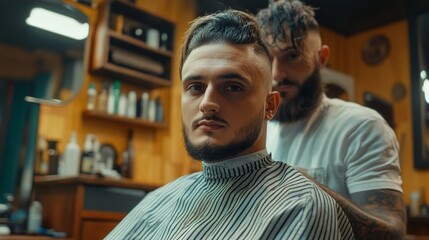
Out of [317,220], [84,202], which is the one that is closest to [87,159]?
[84,202]

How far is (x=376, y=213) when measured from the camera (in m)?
1.38

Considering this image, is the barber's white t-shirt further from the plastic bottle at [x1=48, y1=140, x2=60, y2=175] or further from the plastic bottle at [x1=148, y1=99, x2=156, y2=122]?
the plastic bottle at [x1=148, y1=99, x2=156, y2=122]

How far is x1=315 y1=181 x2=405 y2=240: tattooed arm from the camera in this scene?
1.23 meters

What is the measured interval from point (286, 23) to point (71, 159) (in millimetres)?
2149

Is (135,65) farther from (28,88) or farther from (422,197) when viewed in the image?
(422,197)

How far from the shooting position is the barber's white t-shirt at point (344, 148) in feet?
4.88

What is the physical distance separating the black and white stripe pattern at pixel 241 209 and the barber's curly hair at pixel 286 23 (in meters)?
0.58

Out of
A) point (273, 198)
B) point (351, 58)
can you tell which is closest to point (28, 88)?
point (273, 198)

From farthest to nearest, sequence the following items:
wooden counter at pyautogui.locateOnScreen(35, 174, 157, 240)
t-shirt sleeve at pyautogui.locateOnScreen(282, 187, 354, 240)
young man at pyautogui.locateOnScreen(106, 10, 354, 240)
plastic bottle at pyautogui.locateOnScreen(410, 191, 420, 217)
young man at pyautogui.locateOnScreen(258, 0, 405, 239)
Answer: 1. plastic bottle at pyautogui.locateOnScreen(410, 191, 420, 217)
2. wooden counter at pyautogui.locateOnScreen(35, 174, 157, 240)
3. young man at pyautogui.locateOnScreen(258, 0, 405, 239)
4. young man at pyautogui.locateOnScreen(106, 10, 354, 240)
5. t-shirt sleeve at pyautogui.locateOnScreen(282, 187, 354, 240)

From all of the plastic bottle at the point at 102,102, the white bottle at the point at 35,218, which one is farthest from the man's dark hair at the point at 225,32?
the plastic bottle at the point at 102,102

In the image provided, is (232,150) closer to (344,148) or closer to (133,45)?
(344,148)

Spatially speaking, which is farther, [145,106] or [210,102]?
[145,106]

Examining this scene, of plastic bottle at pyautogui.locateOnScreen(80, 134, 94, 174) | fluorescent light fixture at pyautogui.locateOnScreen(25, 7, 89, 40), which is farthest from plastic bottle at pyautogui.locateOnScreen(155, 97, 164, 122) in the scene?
fluorescent light fixture at pyautogui.locateOnScreen(25, 7, 89, 40)

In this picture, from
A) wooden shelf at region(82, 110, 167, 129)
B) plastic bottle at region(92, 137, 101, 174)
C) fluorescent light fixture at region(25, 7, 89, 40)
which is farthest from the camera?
wooden shelf at region(82, 110, 167, 129)
